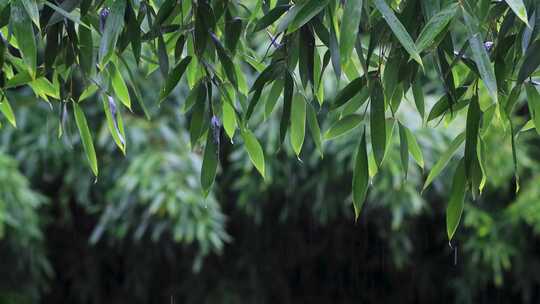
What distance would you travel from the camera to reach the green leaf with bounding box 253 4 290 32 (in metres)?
1.51

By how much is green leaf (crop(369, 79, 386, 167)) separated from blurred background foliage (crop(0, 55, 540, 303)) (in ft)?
9.01

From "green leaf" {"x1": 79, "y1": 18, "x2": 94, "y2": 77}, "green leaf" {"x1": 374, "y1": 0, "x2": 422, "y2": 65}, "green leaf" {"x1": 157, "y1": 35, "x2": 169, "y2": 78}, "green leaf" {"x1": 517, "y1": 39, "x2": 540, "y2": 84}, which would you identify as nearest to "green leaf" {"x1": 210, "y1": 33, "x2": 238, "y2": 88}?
"green leaf" {"x1": 157, "y1": 35, "x2": 169, "y2": 78}

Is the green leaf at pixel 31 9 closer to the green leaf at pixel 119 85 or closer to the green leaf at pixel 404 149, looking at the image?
the green leaf at pixel 119 85

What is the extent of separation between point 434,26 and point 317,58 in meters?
0.36

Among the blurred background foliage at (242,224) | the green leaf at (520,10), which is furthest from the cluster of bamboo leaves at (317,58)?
the blurred background foliage at (242,224)

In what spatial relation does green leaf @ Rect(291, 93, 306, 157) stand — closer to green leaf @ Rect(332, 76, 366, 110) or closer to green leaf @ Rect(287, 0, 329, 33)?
green leaf @ Rect(332, 76, 366, 110)

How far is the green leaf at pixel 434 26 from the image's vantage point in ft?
4.32

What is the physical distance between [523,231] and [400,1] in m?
3.33

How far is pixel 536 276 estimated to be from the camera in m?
4.83

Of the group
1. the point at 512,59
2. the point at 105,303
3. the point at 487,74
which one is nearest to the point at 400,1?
the point at 512,59


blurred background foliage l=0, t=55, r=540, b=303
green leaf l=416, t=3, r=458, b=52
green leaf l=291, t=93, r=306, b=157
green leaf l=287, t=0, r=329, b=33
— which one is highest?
green leaf l=287, t=0, r=329, b=33

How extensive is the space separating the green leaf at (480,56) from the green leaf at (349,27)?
159 millimetres

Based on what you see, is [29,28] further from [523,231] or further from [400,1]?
[523,231]

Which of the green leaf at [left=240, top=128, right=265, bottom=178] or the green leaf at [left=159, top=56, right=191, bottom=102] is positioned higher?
the green leaf at [left=159, top=56, right=191, bottom=102]
